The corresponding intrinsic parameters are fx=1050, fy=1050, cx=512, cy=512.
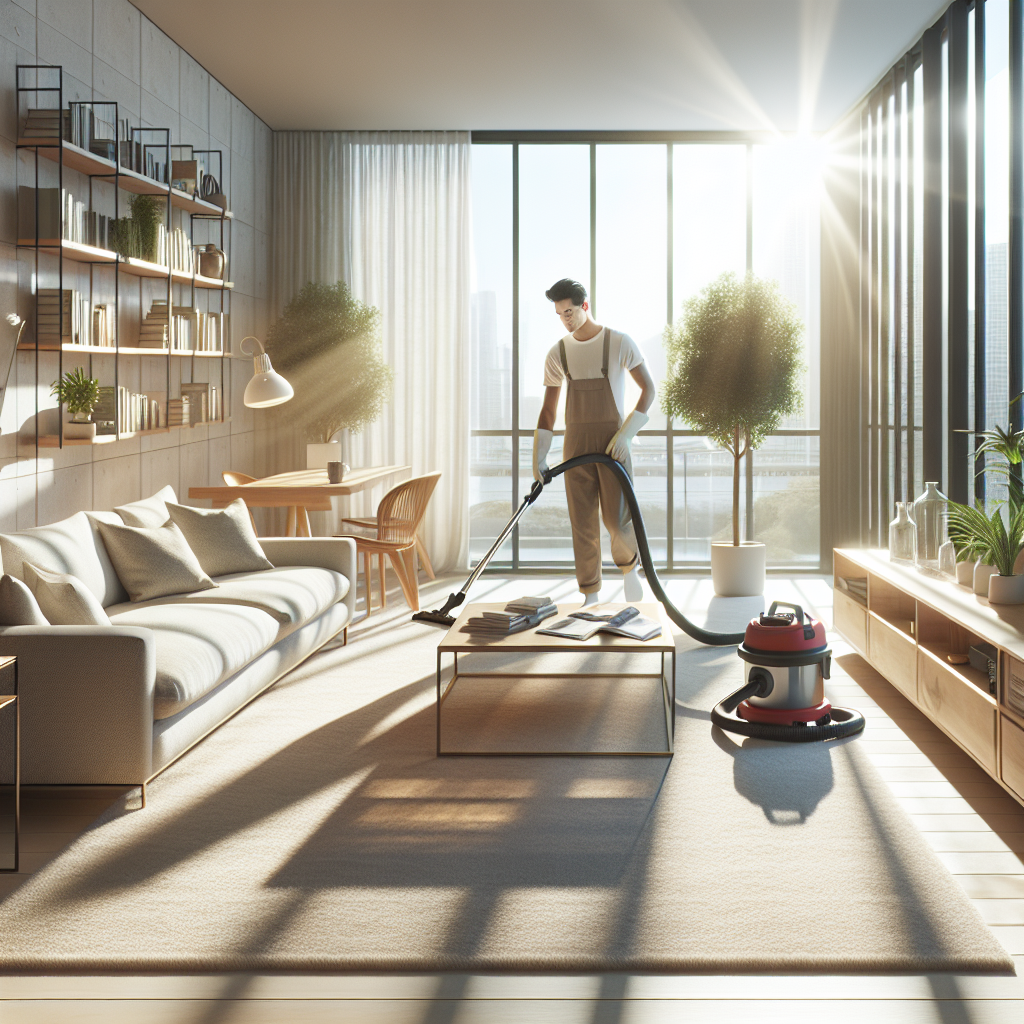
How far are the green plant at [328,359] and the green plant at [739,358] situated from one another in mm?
2132

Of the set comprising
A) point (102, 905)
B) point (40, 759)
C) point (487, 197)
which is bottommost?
point (102, 905)

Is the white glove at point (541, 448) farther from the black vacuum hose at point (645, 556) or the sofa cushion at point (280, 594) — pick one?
the sofa cushion at point (280, 594)

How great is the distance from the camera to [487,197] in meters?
7.68

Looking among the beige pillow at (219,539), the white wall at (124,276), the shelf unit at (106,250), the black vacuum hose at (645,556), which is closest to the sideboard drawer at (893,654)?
the black vacuum hose at (645,556)

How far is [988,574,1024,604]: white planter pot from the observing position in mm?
3520

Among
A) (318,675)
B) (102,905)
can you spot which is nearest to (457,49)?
(318,675)

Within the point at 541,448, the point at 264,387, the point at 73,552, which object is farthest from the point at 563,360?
the point at 73,552

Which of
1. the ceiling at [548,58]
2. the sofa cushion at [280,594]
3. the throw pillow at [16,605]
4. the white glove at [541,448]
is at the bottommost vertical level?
the sofa cushion at [280,594]

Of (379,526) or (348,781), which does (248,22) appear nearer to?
(379,526)

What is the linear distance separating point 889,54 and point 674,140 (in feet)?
6.29

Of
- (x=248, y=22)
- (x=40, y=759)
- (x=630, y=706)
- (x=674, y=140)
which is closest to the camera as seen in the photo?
(x=40, y=759)

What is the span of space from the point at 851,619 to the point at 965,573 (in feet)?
3.62

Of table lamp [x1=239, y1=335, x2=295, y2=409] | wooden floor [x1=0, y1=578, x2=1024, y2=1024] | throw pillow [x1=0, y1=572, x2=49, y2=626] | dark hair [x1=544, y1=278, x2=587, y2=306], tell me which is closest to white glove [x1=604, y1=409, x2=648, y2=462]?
dark hair [x1=544, y1=278, x2=587, y2=306]

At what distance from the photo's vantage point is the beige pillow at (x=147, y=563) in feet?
13.8
